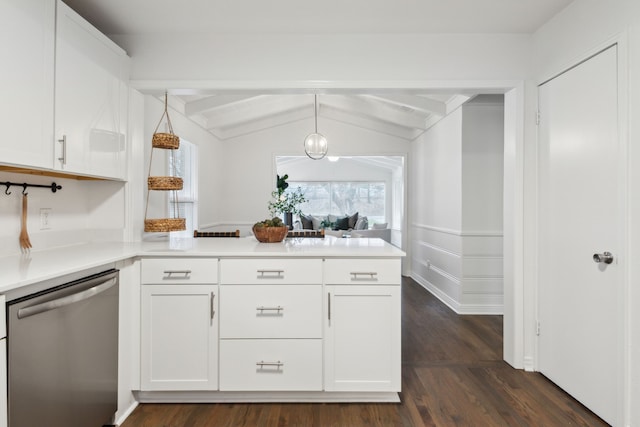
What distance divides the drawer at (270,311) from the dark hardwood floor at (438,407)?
0.42 metres

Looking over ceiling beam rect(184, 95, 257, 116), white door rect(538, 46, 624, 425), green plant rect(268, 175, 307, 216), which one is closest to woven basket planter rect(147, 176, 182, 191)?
green plant rect(268, 175, 307, 216)

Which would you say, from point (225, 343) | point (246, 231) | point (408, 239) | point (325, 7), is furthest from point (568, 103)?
point (246, 231)

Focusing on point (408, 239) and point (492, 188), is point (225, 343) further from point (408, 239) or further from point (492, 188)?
point (408, 239)

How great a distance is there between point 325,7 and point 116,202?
1.86 meters

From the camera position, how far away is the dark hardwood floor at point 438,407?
2.02 m

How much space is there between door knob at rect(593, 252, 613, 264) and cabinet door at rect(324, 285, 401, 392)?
1077 millimetres

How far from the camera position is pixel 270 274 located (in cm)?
218

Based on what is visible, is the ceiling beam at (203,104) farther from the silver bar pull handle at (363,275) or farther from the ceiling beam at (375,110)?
the silver bar pull handle at (363,275)

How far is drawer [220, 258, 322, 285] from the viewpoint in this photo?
2.17 meters

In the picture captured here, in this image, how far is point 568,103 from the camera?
232cm

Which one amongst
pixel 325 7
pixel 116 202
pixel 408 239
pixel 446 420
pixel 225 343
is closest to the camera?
pixel 446 420

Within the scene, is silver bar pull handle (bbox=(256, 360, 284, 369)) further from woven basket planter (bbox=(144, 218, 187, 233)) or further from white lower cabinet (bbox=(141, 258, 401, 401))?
woven basket planter (bbox=(144, 218, 187, 233))

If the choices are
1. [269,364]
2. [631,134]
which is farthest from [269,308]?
[631,134]

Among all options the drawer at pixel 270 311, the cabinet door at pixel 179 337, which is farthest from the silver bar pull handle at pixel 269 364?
the cabinet door at pixel 179 337
